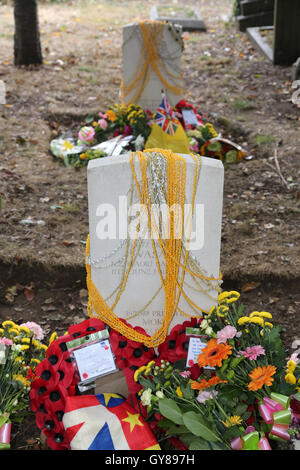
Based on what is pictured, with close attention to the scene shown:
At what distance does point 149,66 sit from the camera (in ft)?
19.6

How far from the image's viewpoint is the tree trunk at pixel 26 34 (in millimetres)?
7785

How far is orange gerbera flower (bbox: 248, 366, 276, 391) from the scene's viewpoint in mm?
2207

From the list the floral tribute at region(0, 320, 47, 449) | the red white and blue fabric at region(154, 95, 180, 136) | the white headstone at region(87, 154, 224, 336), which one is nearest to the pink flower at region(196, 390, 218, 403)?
the white headstone at region(87, 154, 224, 336)

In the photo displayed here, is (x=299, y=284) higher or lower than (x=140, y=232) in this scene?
lower

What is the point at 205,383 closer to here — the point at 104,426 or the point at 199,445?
the point at 199,445

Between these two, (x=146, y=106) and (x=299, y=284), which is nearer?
(x=299, y=284)

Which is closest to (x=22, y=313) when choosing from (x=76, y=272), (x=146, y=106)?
(x=76, y=272)

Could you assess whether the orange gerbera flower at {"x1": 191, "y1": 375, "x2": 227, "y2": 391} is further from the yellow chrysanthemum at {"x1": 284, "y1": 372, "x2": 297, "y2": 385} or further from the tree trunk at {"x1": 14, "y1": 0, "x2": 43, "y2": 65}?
the tree trunk at {"x1": 14, "y1": 0, "x2": 43, "y2": 65}

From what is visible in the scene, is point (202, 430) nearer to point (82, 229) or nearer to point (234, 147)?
point (82, 229)

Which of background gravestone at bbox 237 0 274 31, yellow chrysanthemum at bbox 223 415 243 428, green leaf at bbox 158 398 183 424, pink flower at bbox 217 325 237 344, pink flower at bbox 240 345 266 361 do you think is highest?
background gravestone at bbox 237 0 274 31

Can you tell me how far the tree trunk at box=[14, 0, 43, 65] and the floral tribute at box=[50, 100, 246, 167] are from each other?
9.02 feet

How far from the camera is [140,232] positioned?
255 cm

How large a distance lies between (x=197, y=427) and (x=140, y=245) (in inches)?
36.1

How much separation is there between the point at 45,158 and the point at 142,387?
143 inches
